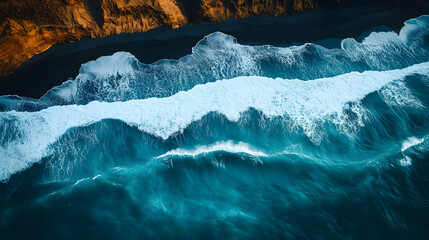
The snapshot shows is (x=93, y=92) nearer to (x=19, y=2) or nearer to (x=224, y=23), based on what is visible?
(x=19, y=2)

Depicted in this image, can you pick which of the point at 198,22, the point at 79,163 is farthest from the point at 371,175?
the point at 79,163

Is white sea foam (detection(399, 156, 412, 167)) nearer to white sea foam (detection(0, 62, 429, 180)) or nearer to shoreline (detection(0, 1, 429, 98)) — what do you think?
white sea foam (detection(0, 62, 429, 180))

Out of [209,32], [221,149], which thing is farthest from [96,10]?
[221,149]

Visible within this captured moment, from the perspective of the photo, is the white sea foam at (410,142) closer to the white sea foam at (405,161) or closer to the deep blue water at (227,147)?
the deep blue water at (227,147)

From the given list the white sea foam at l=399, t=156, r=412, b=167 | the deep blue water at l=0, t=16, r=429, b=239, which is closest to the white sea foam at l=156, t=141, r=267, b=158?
the deep blue water at l=0, t=16, r=429, b=239

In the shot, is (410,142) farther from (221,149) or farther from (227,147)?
(221,149)

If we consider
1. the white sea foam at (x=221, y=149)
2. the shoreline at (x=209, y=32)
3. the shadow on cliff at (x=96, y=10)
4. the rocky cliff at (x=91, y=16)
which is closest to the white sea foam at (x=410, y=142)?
the shoreline at (x=209, y=32)
